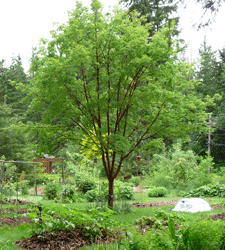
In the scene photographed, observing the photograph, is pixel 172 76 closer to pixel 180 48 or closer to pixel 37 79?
pixel 180 48

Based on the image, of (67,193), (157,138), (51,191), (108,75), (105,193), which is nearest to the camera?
(108,75)

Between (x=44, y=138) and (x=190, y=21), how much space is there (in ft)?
17.0

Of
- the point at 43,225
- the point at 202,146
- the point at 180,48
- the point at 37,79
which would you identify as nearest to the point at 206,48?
the point at 202,146

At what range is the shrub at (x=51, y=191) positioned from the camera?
37.2ft

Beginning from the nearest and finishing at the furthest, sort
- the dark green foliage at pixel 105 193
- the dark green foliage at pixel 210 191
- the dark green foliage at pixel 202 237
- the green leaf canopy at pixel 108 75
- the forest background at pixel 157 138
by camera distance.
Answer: the dark green foliage at pixel 202 237
the green leaf canopy at pixel 108 75
the forest background at pixel 157 138
the dark green foliage at pixel 105 193
the dark green foliage at pixel 210 191

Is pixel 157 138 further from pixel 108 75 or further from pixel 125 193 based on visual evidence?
pixel 108 75

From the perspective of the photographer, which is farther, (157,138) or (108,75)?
(157,138)

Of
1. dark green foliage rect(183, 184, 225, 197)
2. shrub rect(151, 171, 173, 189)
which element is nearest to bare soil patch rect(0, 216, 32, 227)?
dark green foliage rect(183, 184, 225, 197)

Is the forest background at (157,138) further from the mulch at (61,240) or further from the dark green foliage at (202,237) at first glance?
the mulch at (61,240)

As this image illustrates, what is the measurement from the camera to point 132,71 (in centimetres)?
720

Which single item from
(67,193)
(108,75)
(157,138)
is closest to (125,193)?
(67,193)

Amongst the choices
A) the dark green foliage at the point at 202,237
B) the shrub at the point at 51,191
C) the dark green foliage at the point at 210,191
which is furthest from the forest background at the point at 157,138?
the dark green foliage at the point at 202,237

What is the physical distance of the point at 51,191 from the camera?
11.4 metres

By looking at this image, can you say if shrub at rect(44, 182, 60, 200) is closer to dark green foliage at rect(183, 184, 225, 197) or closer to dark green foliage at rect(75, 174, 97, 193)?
dark green foliage at rect(75, 174, 97, 193)
